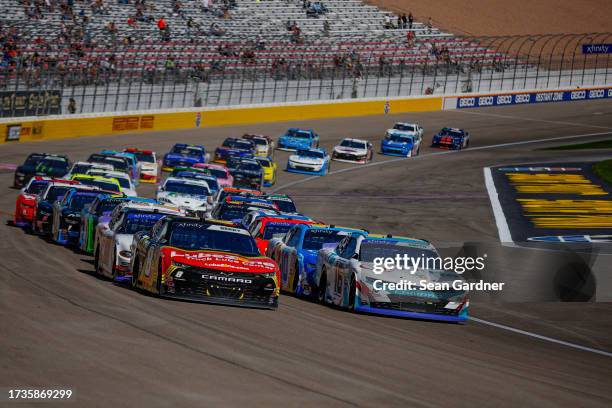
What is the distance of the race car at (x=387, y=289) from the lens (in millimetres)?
17141

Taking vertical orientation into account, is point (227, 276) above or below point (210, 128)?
above

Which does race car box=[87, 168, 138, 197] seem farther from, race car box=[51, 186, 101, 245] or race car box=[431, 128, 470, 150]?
race car box=[431, 128, 470, 150]

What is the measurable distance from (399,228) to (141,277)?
1862cm

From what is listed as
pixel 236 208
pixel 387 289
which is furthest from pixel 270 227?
pixel 387 289

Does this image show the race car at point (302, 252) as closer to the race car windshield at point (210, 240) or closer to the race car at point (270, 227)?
the race car at point (270, 227)

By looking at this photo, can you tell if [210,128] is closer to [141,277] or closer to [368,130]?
[368,130]

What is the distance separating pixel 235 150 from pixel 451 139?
694 inches

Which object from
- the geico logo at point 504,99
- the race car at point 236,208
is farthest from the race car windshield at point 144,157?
the geico logo at point 504,99

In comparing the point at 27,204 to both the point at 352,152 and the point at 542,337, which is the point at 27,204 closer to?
the point at 542,337

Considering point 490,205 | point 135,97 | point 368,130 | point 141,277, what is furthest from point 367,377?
point 368,130

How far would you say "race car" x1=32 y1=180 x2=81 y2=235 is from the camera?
86.1ft

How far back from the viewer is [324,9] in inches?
3162

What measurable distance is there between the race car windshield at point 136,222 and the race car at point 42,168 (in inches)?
725

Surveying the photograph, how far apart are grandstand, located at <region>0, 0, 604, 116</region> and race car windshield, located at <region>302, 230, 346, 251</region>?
3390 centimetres
